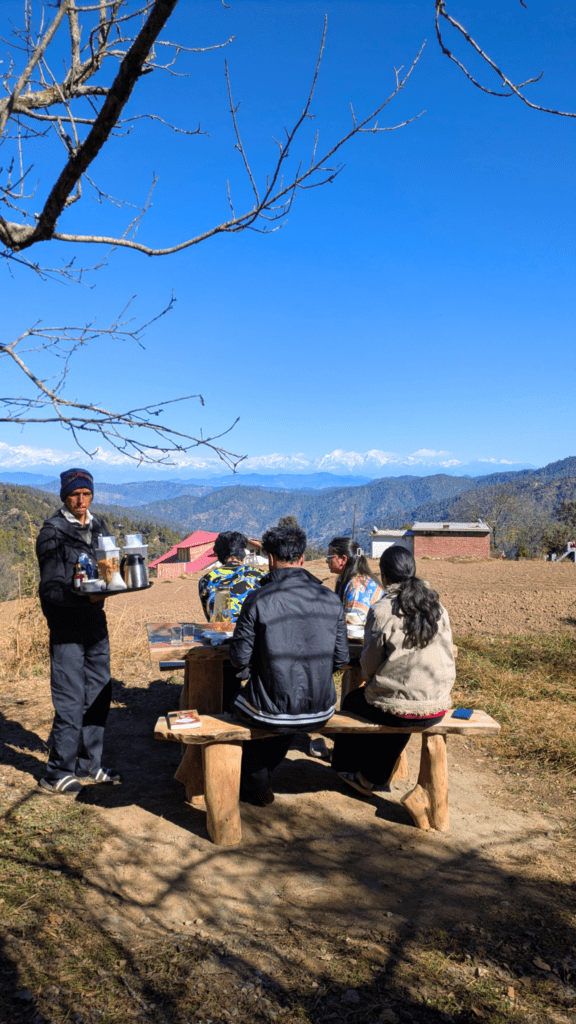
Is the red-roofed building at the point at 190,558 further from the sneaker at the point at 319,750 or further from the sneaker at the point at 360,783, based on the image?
the sneaker at the point at 360,783

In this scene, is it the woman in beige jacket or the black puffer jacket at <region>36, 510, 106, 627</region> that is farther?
the black puffer jacket at <region>36, 510, 106, 627</region>

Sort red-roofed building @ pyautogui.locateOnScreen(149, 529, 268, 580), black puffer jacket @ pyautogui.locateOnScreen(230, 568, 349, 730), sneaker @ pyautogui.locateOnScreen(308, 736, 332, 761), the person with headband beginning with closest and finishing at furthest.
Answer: black puffer jacket @ pyautogui.locateOnScreen(230, 568, 349, 730) → the person with headband → sneaker @ pyautogui.locateOnScreen(308, 736, 332, 761) → red-roofed building @ pyautogui.locateOnScreen(149, 529, 268, 580)

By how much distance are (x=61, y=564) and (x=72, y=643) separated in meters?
0.48

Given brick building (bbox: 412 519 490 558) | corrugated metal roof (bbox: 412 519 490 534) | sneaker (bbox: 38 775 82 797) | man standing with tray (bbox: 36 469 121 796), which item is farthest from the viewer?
corrugated metal roof (bbox: 412 519 490 534)

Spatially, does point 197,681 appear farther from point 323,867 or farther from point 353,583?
point 323,867

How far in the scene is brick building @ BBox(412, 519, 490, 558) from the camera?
29.2 m

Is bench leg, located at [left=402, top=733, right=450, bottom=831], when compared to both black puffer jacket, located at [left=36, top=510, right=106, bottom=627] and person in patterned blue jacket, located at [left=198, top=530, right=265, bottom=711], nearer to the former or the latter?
person in patterned blue jacket, located at [left=198, top=530, right=265, bottom=711]

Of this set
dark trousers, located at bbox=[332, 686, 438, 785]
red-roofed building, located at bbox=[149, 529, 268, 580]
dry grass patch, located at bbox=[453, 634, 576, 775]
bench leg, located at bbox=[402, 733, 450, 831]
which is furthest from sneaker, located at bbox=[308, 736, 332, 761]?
red-roofed building, located at bbox=[149, 529, 268, 580]

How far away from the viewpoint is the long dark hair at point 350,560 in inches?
168

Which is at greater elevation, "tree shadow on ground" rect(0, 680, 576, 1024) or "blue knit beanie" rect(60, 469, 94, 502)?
"blue knit beanie" rect(60, 469, 94, 502)

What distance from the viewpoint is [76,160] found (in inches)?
80.7

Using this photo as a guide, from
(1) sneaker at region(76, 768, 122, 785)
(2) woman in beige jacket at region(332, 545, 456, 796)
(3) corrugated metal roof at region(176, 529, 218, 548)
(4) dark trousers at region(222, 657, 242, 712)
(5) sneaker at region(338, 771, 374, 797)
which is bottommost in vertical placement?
(3) corrugated metal roof at region(176, 529, 218, 548)

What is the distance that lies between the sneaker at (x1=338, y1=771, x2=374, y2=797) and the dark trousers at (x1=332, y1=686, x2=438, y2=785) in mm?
23

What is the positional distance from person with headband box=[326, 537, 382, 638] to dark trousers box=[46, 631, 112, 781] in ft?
5.11
